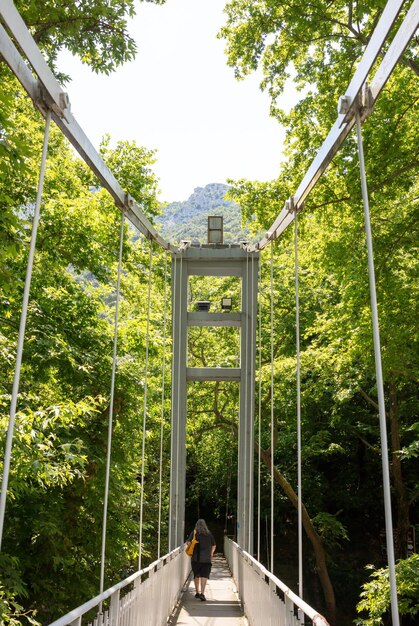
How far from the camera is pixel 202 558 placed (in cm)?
743

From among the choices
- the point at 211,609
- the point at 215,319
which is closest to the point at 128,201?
the point at 211,609

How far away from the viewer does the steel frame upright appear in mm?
Answer: 9570

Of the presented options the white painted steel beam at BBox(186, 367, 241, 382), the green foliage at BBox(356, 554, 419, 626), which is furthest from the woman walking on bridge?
the white painted steel beam at BBox(186, 367, 241, 382)

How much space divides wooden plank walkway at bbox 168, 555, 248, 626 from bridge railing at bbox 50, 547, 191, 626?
16 cm

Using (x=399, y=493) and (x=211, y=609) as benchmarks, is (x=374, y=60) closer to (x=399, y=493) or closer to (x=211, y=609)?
(x=211, y=609)

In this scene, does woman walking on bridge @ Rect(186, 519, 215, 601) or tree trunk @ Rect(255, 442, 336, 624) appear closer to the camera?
woman walking on bridge @ Rect(186, 519, 215, 601)

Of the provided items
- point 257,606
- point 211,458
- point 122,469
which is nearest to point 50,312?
point 122,469

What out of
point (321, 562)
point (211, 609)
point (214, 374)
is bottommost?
point (321, 562)

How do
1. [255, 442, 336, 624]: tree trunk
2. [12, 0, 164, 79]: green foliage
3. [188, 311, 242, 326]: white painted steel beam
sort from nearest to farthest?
[12, 0, 164, 79]: green foliage → [188, 311, 242, 326]: white painted steel beam → [255, 442, 336, 624]: tree trunk

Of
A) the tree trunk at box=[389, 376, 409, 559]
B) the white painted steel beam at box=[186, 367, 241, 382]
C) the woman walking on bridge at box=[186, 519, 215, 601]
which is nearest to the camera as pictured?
the woman walking on bridge at box=[186, 519, 215, 601]

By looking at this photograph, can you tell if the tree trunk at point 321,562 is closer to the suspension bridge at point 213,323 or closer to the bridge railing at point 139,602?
the suspension bridge at point 213,323

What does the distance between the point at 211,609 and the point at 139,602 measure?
3.15 metres

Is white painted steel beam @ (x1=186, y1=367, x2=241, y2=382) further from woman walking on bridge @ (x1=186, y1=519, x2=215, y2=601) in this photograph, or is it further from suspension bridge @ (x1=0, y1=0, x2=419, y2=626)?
woman walking on bridge @ (x1=186, y1=519, x2=215, y2=601)

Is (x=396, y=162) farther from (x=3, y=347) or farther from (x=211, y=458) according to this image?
(x=211, y=458)
